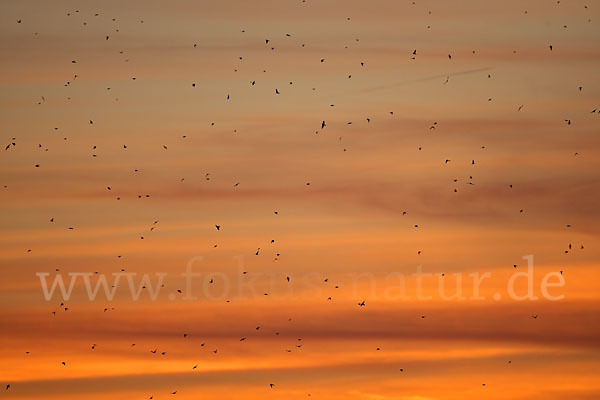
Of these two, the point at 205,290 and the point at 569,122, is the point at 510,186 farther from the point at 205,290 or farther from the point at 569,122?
the point at 205,290

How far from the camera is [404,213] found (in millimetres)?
29016

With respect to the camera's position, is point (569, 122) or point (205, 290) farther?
point (569, 122)

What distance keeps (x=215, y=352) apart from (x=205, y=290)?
1994 millimetres

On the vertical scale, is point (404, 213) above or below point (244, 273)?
above

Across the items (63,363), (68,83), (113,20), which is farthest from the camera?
(68,83)

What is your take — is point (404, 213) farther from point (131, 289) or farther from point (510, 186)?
point (131, 289)

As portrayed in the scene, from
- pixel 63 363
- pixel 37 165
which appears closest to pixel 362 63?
pixel 37 165

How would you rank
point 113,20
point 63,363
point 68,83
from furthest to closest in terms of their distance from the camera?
point 68,83 < point 113,20 < point 63,363

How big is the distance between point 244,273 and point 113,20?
9202 mm

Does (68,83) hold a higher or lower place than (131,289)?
higher

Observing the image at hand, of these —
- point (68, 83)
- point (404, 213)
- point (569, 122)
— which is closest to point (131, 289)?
point (68, 83)

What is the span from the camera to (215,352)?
25406 millimetres

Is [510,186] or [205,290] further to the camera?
[510,186]

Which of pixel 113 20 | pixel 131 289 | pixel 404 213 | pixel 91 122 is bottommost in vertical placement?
pixel 131 289
